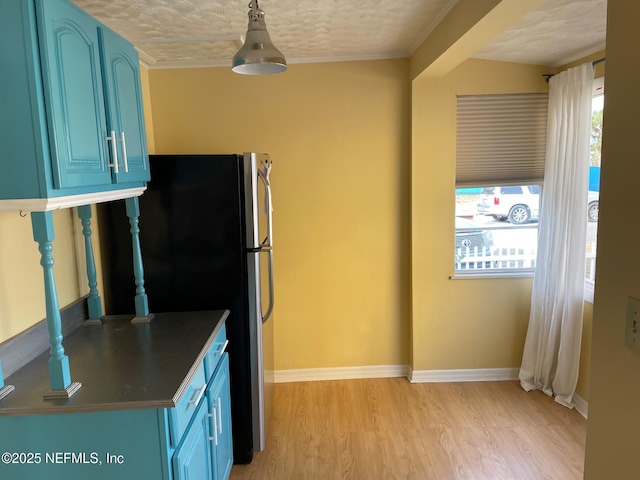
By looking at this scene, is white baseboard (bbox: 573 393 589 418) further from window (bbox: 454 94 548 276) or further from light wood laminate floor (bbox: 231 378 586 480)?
window (bbox: 454 94 548 276)

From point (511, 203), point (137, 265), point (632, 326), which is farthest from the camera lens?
point (511, 203)

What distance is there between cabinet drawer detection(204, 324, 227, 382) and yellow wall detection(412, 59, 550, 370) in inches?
63.3

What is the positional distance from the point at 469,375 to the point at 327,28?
2682mm

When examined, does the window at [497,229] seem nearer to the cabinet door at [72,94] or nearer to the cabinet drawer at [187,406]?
the cabinet drawer at [187,406]

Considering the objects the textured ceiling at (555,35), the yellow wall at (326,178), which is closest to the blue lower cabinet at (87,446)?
the yellow wall at (326,178)

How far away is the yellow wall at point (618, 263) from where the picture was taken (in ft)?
3.53

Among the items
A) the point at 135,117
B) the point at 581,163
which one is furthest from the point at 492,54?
the point at 135,117

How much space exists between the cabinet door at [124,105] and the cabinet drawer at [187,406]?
0.87 meters

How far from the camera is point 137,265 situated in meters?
2.26

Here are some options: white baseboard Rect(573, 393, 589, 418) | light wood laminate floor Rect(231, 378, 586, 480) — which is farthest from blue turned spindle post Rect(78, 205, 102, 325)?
white baseboard Rect(573, 393, 589, 418)

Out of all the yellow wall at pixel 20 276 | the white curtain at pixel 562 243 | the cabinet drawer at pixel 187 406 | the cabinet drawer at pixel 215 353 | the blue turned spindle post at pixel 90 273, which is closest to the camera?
the cabinet drawer at pixel 187 406

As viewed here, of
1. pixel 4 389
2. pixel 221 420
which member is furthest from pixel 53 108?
pixel 221 420

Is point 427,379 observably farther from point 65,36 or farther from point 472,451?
point 65,36

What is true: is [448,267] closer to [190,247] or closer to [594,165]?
[594,165]
